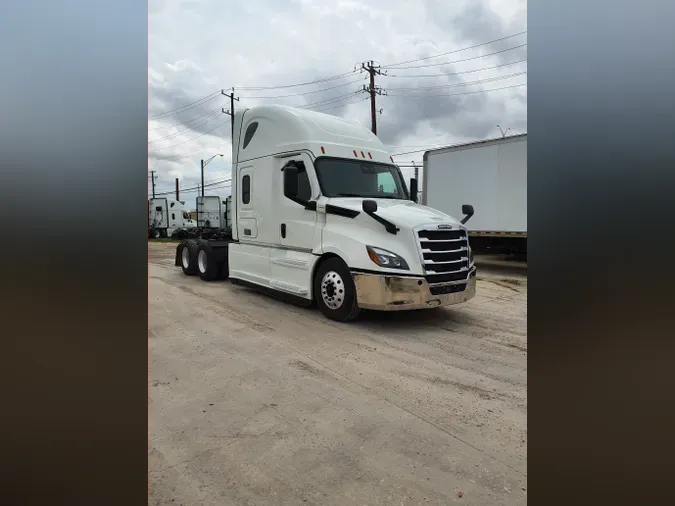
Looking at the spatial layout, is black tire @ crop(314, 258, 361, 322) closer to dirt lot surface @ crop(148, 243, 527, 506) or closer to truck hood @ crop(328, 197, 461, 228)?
dirt lot surface @ crop(148, 243, 527, 506)

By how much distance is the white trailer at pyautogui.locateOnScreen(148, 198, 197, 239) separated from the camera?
30.3 metres

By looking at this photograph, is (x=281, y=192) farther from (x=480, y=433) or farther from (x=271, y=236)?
(x=480, y=433)

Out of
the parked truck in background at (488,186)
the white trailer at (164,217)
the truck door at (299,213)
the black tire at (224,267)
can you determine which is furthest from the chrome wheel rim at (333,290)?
the white trailer at (164,217)

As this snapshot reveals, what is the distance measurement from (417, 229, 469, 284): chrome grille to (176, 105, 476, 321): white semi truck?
0.01m

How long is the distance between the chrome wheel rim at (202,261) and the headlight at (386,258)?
222 inches

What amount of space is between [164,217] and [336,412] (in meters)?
29.8

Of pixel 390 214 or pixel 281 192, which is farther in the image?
pixel 281 192

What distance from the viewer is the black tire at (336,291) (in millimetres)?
6223

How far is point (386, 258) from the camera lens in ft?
19.3

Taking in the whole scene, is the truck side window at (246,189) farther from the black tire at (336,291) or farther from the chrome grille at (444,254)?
the chrome grille at (444,254)
